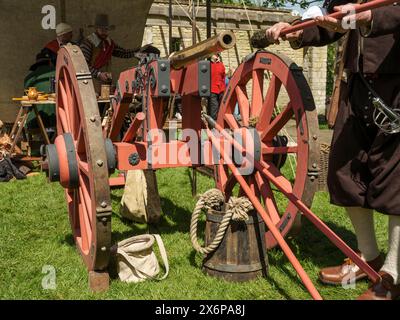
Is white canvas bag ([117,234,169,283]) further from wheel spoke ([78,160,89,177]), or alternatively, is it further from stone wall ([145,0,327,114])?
stone wall ([145,0,327,114])

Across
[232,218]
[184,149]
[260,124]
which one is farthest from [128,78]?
[232,218]

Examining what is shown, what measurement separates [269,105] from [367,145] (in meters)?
0.97

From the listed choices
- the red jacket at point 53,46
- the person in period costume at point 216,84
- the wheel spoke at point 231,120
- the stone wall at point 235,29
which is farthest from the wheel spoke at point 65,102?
the stone wall at point 235,29

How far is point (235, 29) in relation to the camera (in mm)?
14344

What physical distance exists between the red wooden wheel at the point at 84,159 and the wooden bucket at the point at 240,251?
65cm

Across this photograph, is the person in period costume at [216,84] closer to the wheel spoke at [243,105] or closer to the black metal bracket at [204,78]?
the wheel spoke at [243,105]

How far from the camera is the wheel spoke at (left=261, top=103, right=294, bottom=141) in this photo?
126 inches

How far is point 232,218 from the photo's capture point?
2715 mm

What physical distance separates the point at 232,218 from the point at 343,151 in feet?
2.32

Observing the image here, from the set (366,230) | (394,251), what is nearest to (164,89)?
(366,230)

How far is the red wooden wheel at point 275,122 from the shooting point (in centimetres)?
296

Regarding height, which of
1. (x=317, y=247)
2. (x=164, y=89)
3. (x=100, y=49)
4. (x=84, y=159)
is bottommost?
(x=317, y=247)

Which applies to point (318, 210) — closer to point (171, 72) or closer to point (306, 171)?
point (306, 171)

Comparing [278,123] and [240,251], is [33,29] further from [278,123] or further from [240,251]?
[240,251]
